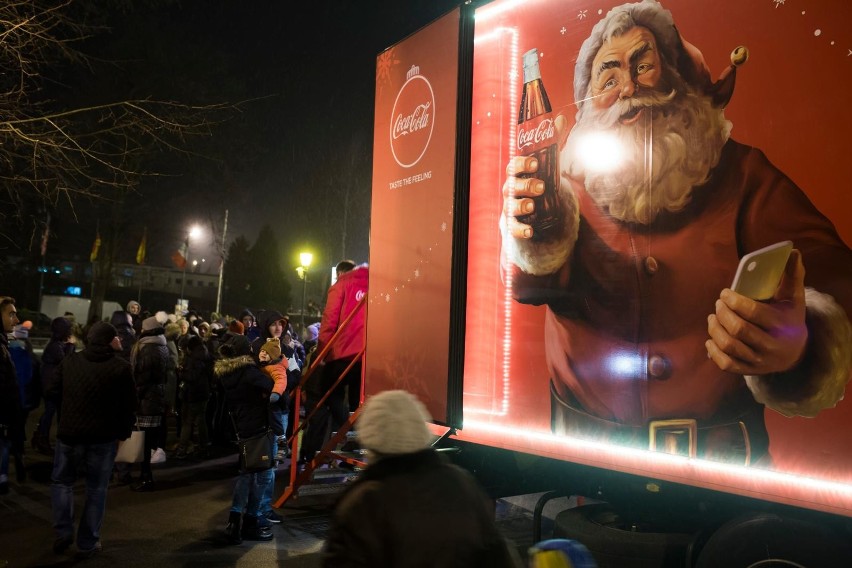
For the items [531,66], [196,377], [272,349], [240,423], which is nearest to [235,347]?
[272,349]

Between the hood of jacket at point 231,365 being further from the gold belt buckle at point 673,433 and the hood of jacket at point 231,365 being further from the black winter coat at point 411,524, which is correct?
the black winter coat at point 411,524

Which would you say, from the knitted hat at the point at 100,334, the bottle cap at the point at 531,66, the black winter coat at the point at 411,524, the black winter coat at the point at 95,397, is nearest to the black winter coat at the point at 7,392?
the black winter coat at the point at 95,397

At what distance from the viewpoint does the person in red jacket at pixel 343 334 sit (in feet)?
22.1

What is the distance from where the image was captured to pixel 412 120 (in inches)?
201

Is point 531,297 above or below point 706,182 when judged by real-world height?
below

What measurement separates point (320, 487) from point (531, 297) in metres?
4.87

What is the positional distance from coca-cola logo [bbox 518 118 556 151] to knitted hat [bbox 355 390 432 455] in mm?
2409

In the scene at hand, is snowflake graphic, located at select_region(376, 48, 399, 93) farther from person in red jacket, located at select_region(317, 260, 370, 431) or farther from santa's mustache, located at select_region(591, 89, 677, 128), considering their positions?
santa's mustache, located at select_region(591, 89, 677, 128)

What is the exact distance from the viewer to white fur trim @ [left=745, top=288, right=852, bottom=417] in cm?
268

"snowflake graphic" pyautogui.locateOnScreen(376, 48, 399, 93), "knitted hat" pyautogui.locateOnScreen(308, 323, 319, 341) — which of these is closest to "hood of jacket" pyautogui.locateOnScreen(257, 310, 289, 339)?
"knitted hat" pyautogui.locateOnScreen(308, 323, 319, 341)

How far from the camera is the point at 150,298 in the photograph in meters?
57.2

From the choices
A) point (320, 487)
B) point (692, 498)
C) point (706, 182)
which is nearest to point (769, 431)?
point (692, 498)

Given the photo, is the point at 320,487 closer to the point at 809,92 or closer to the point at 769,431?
the point at 769,431

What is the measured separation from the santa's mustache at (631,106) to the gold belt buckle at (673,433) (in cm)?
164
